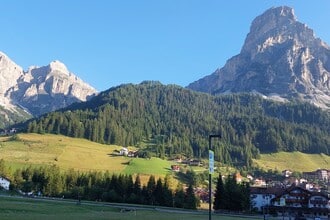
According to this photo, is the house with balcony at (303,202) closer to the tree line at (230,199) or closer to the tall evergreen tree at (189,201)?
the tree line at (230,199)

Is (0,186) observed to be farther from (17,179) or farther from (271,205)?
(271,205)

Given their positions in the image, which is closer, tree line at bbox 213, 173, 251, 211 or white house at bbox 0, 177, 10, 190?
tree line at bbox 213, 173, 251, 211

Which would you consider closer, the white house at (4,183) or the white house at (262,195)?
the white house at (4,183)

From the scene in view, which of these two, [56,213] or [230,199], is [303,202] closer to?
[230,199]

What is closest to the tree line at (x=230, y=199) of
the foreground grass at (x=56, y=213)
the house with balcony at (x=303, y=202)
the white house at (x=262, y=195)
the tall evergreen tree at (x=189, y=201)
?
the tall evergreen tree at (x=189, y=201)

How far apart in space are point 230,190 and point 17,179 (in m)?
78.7

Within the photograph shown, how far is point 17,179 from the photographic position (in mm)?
158750

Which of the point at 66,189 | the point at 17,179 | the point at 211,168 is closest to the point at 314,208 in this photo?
the point at 66,189

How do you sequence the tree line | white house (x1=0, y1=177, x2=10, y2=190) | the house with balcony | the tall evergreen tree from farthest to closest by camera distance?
the house with balcony < white house (x1=0, y1=177, x2=10, y2=190) < the tall evergreen tree < the tree line

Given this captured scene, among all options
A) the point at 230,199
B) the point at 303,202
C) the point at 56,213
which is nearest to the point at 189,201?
the point at 230,199

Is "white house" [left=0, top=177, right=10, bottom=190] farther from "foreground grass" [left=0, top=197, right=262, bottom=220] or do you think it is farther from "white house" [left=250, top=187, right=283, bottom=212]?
"white house" [left=250, top=187, right=283, bottom=212]

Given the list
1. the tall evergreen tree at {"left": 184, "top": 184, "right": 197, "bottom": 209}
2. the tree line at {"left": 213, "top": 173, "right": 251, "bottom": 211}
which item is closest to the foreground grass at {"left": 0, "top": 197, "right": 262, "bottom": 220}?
the tree line at {"left": 213, "top": 173, "right": 251, "bottom": 211}

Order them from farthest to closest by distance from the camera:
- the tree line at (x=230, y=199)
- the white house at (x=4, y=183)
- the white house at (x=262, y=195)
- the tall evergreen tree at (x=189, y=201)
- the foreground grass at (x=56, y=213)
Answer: the white house at (x=262, y=195)
the white house at (x=4, y=183)
the tall evergreen tree at (x=189, y=201)
the tree line at (x=230, y=199)
the foreground grass at (x=56, y=213)

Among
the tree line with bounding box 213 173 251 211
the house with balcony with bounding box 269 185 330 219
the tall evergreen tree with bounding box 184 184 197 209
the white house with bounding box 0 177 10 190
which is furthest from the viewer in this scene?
the house with balcony with bounding box 269 185 330 219
